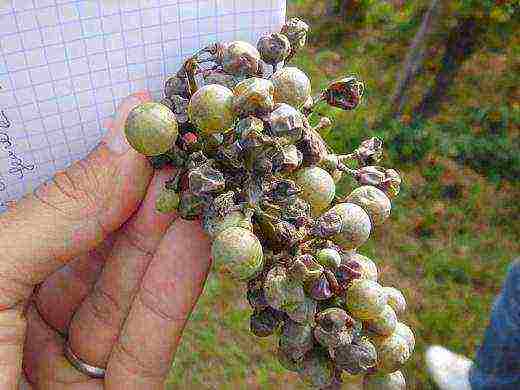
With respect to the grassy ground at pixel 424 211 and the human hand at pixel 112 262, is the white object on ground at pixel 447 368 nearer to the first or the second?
the grassy ground at pixel 424 211

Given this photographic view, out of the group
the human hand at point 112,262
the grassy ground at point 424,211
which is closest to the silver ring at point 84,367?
the human hand at point 112,262

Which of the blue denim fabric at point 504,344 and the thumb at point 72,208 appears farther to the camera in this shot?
the blue denim fabric at point 504,344

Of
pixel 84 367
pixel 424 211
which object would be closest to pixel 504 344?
pixel 424 211

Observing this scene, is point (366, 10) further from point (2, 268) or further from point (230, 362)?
point (2, 268)

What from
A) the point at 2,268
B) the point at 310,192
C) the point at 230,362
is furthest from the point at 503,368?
the point at 2,268

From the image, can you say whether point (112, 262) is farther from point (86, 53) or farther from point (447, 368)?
point (447, 368)

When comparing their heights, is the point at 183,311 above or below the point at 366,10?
above
